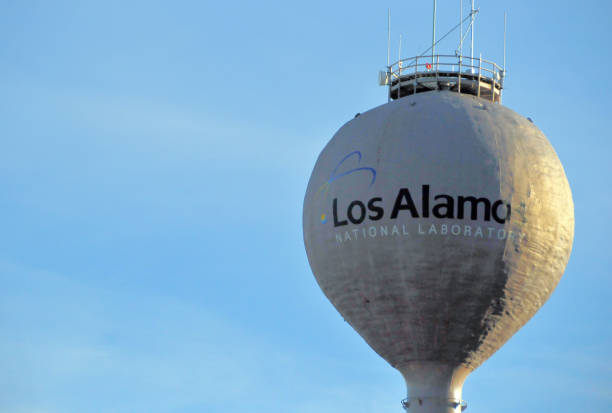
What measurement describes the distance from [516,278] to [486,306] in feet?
3.95

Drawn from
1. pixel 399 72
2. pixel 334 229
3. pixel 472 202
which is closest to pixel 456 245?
pixel 472 202

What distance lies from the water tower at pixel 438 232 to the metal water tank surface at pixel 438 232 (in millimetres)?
41

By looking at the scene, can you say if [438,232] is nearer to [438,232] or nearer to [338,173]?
[438,232]

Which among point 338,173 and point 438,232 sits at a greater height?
point 338,173

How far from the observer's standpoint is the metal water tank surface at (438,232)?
1438 inches

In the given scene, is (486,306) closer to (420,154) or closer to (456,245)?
(456,245)

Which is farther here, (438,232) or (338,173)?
(338,173)

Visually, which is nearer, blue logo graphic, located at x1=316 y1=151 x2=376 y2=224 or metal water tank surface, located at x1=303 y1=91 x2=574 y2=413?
metal water tank surface, located at x1=303 y1=91 x2=574 y2=413

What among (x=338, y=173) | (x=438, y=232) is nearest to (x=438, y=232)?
(x=438, y=232)

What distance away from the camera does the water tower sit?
120 ft

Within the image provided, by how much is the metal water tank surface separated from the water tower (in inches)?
1.6

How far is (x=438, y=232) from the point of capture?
119 feet

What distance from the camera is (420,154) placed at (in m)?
37.0

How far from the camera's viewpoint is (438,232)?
36375 millimetres
